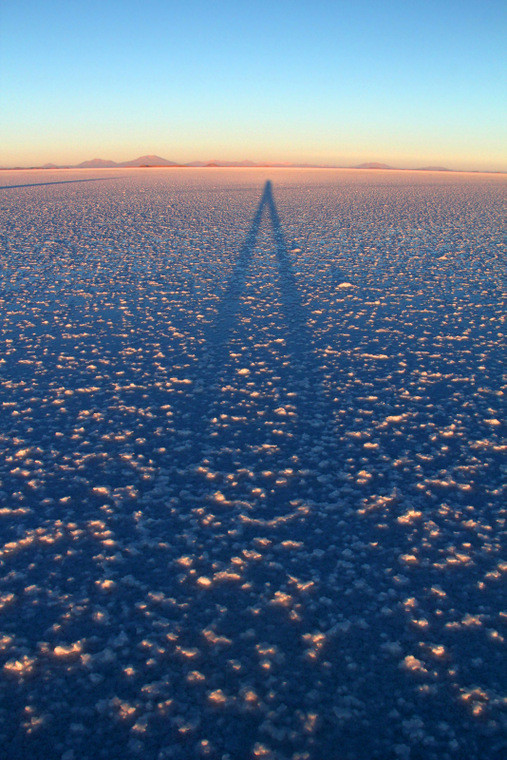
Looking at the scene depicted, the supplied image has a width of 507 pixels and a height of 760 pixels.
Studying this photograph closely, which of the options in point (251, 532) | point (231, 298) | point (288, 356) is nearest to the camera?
point (251, 532)

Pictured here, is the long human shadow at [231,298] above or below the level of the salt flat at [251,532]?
above

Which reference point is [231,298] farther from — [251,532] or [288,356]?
[251,532]

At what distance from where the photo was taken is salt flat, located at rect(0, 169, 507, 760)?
127cm

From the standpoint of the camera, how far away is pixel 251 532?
1.92m

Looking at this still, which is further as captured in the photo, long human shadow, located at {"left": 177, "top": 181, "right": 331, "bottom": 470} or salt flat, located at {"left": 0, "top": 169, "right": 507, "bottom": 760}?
long human shadow, located at {"left": 177, "top": 181, "right": 331, "bottom": 470}

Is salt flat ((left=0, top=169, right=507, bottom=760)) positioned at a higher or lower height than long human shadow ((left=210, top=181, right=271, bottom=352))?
lower

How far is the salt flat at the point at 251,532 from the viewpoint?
4.17 ft

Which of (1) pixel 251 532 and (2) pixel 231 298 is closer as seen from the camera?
(1) pixel 251 532

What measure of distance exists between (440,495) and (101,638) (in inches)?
59.2

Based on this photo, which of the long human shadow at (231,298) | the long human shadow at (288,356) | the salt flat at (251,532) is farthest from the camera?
the long human shadow at (231,298)

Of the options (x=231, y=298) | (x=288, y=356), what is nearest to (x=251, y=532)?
(x=288, y=356)

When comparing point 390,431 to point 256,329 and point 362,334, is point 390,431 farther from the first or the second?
point 256,329

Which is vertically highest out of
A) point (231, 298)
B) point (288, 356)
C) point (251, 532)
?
point (231, 298)

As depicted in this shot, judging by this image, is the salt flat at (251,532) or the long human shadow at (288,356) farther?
the long human shadow at (288,356)
